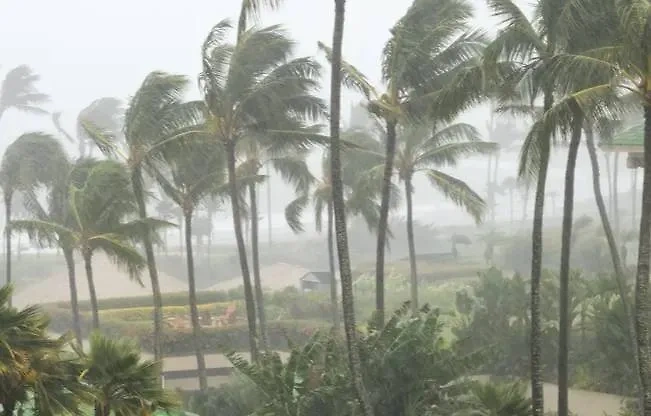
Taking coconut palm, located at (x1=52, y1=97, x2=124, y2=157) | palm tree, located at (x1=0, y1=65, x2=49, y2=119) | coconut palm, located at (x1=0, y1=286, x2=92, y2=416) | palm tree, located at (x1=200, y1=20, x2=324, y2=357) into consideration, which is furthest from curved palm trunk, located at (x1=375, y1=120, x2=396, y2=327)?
coconut palm, located at (x1=52, y1=97, x2=124, y2=157)

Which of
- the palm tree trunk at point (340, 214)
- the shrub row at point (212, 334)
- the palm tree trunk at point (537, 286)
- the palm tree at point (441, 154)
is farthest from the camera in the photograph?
the shrub row at point (212, 334)

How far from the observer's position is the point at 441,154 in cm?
2395

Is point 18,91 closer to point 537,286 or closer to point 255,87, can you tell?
point 255,87

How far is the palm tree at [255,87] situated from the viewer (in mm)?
17156

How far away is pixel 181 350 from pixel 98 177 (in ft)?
35.2

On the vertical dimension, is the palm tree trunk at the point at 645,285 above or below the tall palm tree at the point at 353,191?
below

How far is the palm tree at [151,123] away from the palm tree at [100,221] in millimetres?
383

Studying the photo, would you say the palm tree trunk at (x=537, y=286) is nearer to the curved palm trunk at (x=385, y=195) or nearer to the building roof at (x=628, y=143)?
the curved palm trunk at (x=385, y=195)

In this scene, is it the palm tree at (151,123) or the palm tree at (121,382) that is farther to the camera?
the palm tree at (151,123)

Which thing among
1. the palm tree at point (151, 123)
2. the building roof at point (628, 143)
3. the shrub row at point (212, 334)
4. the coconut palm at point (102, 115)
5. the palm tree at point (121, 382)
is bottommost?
the shrub row at point (212, 334)

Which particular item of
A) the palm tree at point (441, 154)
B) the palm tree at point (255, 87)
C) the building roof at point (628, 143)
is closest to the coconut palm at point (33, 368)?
the palm tree at point (255, 87)

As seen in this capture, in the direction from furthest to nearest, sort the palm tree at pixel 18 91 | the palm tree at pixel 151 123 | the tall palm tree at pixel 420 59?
the palm tree at pixel 18 91, the palm tree at pixel 151 123, the tall palm tree at pixel 420 59

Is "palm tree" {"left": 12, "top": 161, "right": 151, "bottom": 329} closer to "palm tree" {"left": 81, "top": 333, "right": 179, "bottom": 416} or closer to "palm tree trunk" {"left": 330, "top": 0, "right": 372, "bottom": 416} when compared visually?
"palm tree trunk" {"left": 330, "top": 0, "right": 372, "bottom": 416}

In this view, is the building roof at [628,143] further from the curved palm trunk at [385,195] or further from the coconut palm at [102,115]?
the coconut palm at [102,115]
